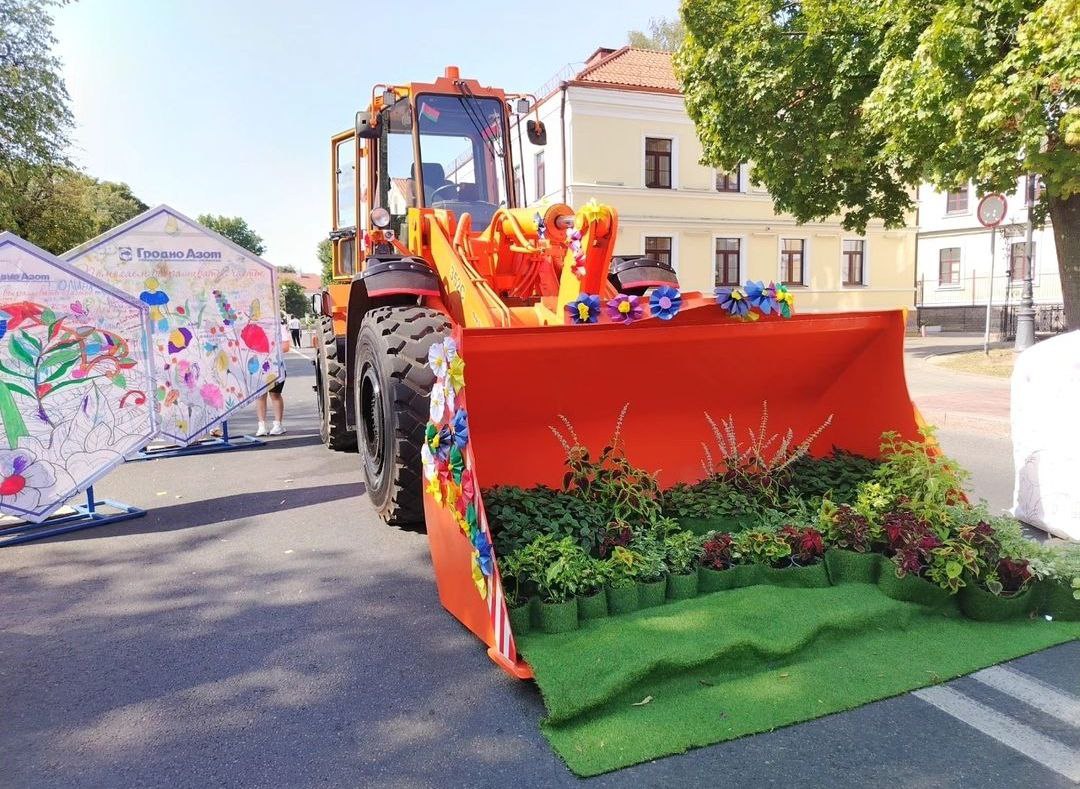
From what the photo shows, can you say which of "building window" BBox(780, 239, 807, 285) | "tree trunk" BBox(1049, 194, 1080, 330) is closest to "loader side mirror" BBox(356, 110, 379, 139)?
"tree trunk" BBox(1049, 194, 1080, 330)

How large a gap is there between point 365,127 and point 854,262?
25324 mm

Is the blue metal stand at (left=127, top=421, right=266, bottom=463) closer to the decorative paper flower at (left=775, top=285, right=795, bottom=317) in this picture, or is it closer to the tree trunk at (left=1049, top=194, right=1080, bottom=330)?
the decorative paper flower at (left=775, top=285, right=795, bottom=317)

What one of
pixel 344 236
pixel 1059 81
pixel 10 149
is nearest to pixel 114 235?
pixel 344 236

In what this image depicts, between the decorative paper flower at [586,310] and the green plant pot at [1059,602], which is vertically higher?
the decorative paper flower at [586,310]

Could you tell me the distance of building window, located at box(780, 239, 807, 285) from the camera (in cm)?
2625

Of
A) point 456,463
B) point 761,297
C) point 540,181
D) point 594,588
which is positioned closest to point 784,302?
point 761,297

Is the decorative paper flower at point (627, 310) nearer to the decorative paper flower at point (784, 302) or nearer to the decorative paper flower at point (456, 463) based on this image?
the decorative paper flower at point (784, 302)

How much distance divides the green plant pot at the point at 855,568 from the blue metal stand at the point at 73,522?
194 inches

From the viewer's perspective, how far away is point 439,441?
3295 mm

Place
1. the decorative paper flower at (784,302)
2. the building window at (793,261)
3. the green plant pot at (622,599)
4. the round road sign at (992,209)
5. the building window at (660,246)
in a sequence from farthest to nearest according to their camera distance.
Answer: the building window at (793,261), the building window at (660,246), the round road sign at (992,209), the decorative paper flower at (784,302), the green plant pot at (622,599)

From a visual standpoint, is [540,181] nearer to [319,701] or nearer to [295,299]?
[319,701]

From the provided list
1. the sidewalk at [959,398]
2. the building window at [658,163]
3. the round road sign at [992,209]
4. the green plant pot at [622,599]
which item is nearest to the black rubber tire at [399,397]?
the green plant pot at [622,599]

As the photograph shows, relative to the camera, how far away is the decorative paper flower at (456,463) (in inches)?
122

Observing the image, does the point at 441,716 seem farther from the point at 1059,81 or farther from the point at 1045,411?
the point at 1059,81
